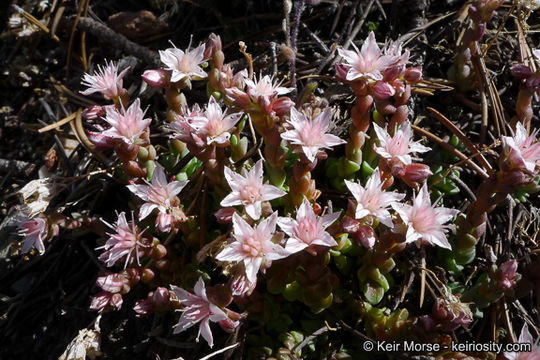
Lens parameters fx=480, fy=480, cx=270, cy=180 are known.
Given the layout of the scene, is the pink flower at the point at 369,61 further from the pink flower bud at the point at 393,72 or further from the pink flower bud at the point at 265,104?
the pink flower bud at the point at 265,104

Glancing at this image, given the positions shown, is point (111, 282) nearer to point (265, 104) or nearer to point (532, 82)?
point (265, 104)

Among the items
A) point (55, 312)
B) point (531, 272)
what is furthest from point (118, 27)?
point (531, 272)

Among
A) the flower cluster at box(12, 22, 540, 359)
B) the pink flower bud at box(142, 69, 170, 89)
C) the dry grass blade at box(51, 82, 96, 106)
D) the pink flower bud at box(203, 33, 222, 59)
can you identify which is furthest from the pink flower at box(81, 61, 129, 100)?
the dry grass blade at box(51, 82, 96, 106)

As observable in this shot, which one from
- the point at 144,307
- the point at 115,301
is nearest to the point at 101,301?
the point at 115,301

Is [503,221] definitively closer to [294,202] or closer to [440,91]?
[440,91]

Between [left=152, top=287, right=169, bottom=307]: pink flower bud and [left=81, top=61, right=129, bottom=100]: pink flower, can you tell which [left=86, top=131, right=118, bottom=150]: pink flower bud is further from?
[left=152, top=287, right=169, bottom=307]: pink flower bud

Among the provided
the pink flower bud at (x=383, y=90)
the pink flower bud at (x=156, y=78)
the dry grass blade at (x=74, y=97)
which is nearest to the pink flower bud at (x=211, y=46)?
the pink flower bud at (x=156, y=78)
